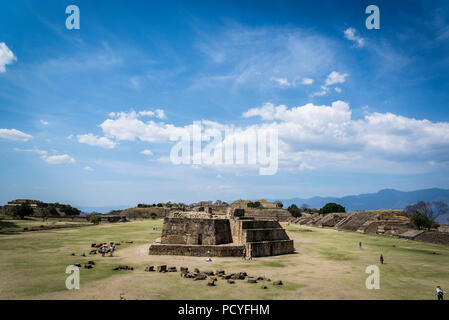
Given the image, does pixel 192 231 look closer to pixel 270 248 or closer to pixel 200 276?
pixel 270 248

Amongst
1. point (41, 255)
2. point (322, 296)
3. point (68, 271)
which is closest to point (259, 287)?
point (322, 296)

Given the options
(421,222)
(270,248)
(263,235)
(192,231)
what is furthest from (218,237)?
(421,222)

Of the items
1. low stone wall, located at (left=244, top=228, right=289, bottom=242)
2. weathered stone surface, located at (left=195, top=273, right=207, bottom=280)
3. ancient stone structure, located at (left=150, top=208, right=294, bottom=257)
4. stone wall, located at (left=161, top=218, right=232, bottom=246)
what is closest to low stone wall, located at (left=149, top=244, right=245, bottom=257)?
ancient stone structure, located at (left=150, top=208, right=294, bottom=257)

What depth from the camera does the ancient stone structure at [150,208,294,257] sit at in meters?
26.7

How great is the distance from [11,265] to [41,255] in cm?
454

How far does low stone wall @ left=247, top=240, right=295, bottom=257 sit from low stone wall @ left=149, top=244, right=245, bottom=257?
143 cm

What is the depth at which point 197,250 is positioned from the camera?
2652cm

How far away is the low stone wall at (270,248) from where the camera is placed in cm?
2688

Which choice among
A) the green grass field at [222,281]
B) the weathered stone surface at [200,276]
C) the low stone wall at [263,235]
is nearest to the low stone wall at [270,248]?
the low stone wall at [263,235]

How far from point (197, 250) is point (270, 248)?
8414 millimetres

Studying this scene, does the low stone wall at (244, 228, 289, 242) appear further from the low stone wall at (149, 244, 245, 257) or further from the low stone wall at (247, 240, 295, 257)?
the low stone wall at (149, 244, 245, 257)
